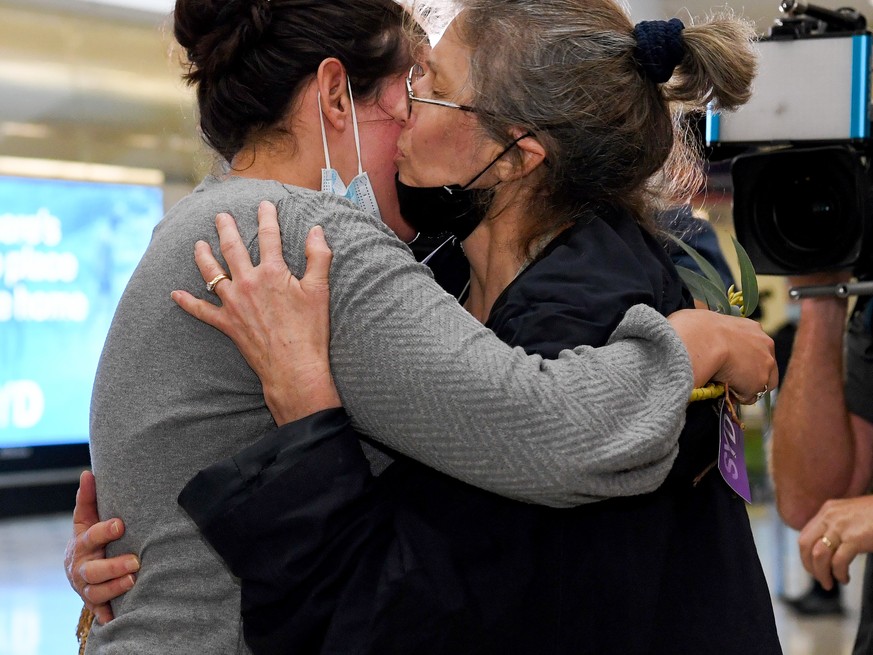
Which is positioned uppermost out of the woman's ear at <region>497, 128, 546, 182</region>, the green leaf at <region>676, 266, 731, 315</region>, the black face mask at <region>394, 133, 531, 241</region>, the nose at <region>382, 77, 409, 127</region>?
the nose at <region>382, 77, 409, 127</region>

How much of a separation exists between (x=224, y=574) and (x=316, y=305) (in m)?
0.35

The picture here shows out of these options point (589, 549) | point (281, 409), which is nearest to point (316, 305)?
point (281, 409)

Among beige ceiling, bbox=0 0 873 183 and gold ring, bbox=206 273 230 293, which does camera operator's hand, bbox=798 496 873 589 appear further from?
beige ceiling, bbox=0 0 873 183

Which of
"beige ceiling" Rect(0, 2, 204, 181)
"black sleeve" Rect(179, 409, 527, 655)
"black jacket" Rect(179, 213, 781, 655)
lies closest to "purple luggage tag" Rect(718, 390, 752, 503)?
"black jacket" Rect(179, 213, 781, 655)

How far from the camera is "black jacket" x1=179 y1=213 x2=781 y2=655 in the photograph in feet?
3.60

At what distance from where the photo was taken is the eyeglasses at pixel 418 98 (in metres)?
1.36

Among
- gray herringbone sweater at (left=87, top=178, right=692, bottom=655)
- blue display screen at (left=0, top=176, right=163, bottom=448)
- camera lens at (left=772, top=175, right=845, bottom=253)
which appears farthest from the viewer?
blue display screen at (left=0, top=176, right=163, bottom=448)

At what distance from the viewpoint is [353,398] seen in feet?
3.70

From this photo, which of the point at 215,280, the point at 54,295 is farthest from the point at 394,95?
the point at 54,295

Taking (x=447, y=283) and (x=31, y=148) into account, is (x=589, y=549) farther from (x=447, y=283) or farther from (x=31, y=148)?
(x=31, y=148)

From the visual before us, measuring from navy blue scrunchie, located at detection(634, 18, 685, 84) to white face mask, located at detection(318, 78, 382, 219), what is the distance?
0.42m

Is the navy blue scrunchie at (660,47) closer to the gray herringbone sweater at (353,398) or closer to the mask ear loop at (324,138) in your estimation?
the gray herringbone sweater at (353,398)

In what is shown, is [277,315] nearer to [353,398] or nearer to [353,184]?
[353,398]

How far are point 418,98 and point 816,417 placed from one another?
1284 mm
